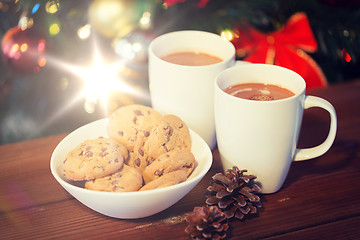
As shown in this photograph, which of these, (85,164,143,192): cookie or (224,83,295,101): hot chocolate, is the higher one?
(224,83,295,101): hot chocolate

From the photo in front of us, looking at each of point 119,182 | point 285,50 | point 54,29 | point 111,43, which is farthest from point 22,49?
point 285,50

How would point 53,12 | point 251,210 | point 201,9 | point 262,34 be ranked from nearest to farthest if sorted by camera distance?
point 251,210 < point 53,12 < point 201,9 < point 262,34

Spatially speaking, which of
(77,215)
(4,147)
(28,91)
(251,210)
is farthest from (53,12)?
(251,210)

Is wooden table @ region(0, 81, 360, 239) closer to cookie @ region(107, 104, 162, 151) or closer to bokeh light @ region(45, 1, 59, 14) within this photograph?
cookie @ region(107, 104, 162, 151)

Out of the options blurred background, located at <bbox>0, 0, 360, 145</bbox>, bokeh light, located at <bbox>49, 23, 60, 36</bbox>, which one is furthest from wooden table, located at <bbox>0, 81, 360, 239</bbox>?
bokeh light, located at <bbox>49, 23, 60, 36</bbox>

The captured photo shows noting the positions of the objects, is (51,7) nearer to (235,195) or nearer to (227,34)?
(227,34)

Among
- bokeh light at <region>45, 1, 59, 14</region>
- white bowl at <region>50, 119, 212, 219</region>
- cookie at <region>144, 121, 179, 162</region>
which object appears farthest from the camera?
bokeh light at <region>45, 1, 59, 14</region>

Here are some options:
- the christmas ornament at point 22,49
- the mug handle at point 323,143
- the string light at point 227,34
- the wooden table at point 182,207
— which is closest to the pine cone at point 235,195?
the wooden table at point 182,207

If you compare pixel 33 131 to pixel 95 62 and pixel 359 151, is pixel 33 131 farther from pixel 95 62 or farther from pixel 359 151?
pixel 359 151

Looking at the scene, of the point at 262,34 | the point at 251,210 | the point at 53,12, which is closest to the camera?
the point at 251,210
